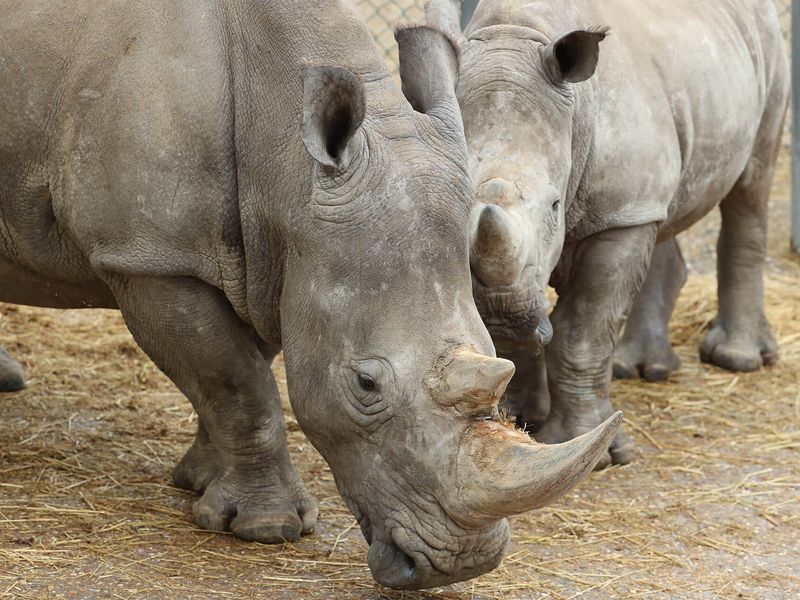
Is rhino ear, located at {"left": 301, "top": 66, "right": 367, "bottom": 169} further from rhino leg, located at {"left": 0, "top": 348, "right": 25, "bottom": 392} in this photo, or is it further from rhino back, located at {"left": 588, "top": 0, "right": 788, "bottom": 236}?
rhino leg, located at {"left": 0, "top": 348, "right": 25, "bottom": 392}

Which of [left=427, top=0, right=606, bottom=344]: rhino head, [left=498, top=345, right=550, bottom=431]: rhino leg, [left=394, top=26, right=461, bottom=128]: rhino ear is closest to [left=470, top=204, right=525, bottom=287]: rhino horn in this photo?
[left=427, top=0, right=606, bottom=344]: rhino head

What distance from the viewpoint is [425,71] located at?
4512 millimetres

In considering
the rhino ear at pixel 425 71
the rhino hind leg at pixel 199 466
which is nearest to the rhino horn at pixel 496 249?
the rhino ear at pixel 425 71

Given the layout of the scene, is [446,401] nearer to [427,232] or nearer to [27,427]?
[427,232]

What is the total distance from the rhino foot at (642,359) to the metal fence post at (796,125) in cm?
279

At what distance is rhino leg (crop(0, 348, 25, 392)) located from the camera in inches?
261

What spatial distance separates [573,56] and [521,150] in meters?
0.42

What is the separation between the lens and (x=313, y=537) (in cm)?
496

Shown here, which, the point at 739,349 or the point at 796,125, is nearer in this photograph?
the point at 739,349

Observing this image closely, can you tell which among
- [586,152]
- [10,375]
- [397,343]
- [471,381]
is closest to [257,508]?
[397,343]

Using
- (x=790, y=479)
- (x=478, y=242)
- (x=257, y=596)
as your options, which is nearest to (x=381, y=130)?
(x=478, y=242)

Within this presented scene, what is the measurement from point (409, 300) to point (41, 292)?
1761mm

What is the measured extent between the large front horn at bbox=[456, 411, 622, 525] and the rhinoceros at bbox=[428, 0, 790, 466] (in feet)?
4.08

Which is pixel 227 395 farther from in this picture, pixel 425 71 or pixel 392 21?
pixel 392 21
